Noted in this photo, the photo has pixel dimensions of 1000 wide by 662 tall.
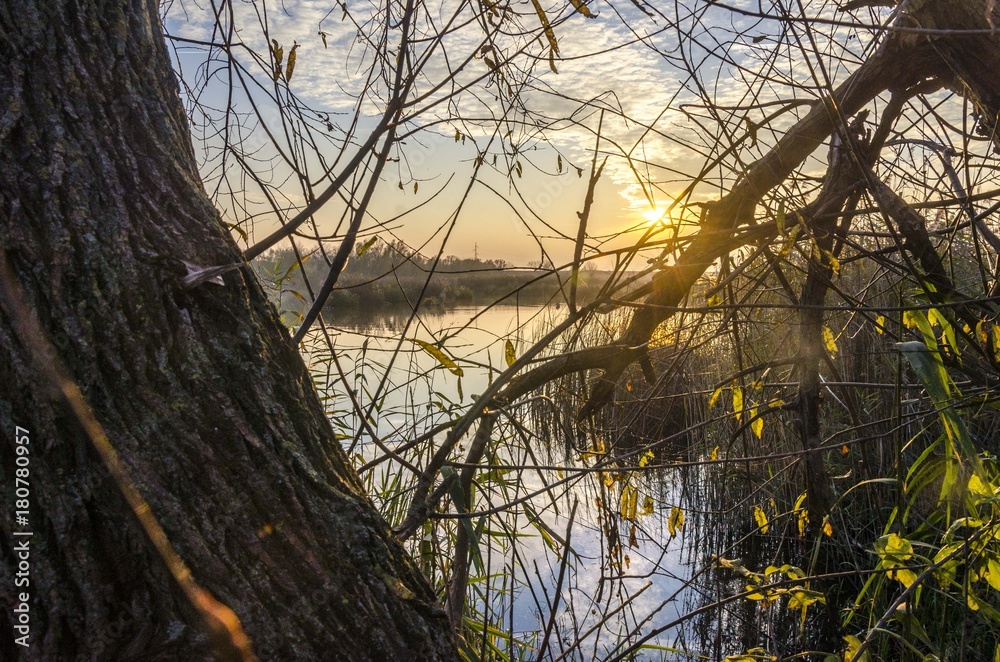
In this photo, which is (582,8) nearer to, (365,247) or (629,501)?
(365,247)

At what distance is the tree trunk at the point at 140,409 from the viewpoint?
2.42 feet

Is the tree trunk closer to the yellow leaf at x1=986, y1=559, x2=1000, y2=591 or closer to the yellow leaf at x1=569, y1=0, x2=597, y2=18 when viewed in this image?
the yellow leaf at x1=569, y1=0, x2=597, y2=18


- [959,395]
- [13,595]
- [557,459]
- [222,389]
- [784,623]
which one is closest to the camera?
[13,595]

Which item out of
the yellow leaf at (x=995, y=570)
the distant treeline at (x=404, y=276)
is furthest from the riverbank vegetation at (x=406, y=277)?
the yellow leaf at (x=995, y=570)

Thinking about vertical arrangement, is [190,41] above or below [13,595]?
above

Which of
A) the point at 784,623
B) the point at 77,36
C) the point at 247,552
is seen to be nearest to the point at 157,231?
the point at 77,36

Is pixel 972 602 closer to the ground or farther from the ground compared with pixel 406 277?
closer to the ground

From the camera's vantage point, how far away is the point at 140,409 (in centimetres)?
77

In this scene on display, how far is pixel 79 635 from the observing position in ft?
2.43

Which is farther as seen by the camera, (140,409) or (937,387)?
(937,387)

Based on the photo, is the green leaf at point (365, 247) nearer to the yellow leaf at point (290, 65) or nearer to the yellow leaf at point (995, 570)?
the yellow leaf at point (290, 65)

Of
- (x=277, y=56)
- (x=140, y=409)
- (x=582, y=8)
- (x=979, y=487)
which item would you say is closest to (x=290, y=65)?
(x=277, y=56)

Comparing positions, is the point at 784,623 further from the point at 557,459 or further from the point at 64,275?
the point at 64,275

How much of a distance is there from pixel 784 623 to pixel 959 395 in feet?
7.45
